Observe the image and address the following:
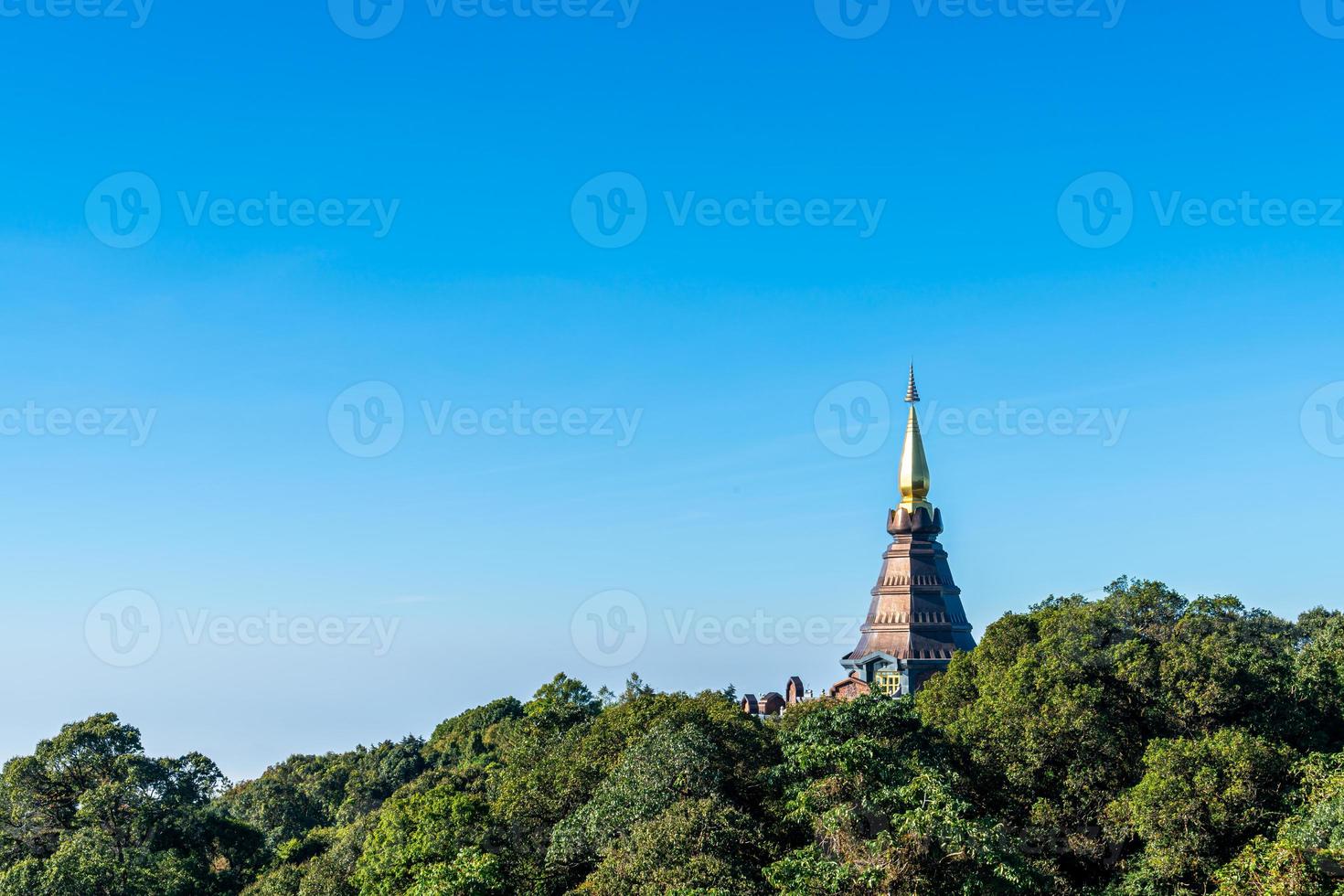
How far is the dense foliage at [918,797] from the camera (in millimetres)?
26578

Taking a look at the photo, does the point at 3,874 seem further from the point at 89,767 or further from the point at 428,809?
the point at 428,809

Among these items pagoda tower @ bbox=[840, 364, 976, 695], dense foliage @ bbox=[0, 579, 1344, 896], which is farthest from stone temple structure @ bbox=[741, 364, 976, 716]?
dense foliage @ bbox=[0, 579, 1344, 896]

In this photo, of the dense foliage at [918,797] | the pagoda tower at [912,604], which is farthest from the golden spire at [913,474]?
the dense foliage at [918,797]

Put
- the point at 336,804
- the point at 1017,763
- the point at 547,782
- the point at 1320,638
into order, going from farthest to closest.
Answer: the point at 336,804 < the point at 1320,638 < the point at 547,782 < the point at 1017,763

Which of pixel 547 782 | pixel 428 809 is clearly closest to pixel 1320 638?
pixel 547 782

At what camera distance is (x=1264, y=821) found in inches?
1164

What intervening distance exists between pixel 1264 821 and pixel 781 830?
1191cm

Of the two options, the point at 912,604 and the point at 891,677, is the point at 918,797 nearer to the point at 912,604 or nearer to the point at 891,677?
the point at 891,677

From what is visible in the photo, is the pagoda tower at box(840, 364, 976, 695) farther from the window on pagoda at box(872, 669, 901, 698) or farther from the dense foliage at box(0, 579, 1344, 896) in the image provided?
the dense foliage at box(0, 579, 1344, 896)

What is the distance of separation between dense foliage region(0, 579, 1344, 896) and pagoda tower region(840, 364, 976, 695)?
34.6 meters

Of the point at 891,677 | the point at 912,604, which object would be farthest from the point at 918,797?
the point at 912,604

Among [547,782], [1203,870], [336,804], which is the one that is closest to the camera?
[1203,870]

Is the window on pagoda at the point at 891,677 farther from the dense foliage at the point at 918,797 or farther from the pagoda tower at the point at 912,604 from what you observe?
the dense foliage at the point at 918,797

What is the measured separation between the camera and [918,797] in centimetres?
2778
